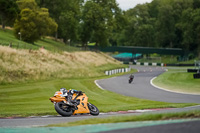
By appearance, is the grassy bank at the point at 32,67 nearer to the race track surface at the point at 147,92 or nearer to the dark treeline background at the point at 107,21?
the race track surface at the point at 147,92

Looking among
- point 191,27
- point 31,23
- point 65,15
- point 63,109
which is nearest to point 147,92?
point 63,109

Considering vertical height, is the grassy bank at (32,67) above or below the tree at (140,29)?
below

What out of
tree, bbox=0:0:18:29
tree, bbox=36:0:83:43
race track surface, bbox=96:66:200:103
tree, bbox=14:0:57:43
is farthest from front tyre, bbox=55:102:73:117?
tree, bbox=36:0:83:43

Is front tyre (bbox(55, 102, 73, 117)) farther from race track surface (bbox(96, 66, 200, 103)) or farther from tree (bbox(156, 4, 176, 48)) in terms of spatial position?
tree (bbox(156, 4, 176, 48))

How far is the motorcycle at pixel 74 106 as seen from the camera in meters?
14.2

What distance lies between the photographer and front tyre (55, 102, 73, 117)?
46.1 ft

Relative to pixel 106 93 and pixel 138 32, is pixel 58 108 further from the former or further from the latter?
pixel 138 32

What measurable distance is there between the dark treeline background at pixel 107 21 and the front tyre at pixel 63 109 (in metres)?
60.2

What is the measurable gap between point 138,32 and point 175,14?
64.1 ft

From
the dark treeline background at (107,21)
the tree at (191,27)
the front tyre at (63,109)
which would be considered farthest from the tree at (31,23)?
the front tyre at (63,109)

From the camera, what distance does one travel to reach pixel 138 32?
13338cm

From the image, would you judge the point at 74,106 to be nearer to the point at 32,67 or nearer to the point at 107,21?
the point at 32,67

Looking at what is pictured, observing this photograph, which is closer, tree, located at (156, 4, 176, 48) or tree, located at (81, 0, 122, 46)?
tree, located at (81, 0, 122, 46)

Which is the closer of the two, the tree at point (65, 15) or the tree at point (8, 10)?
the tree at point (8, 10)
